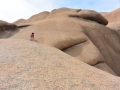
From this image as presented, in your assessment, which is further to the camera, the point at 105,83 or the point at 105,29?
the point at 105,29

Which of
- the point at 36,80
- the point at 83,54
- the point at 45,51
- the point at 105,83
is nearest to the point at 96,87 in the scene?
the point at 105,83

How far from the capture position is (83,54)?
1387 cm

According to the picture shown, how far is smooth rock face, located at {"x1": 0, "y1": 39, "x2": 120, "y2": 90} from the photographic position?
276 inches

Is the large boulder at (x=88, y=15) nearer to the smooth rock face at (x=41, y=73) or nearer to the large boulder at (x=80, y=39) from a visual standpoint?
the large boulder at (x=80, y=39)

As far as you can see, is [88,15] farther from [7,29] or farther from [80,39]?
[7,29]

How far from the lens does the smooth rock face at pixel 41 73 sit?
23.0 ft

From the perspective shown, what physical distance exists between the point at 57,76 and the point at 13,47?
11.8ft

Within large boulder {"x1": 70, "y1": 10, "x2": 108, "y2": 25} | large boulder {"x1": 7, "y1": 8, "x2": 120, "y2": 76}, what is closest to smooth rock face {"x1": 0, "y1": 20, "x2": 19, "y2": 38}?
large boulder {"x1": 7, "y1": 8, "x2": 120, "y2": 76}

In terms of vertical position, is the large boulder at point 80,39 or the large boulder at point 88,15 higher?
the large boulder at point 88,15

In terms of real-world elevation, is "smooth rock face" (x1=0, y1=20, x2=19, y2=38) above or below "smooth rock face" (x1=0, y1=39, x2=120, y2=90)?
above

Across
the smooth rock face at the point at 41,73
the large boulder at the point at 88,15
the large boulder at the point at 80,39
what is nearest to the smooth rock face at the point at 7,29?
the large boulder at the point at 80,39

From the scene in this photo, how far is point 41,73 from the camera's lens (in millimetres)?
7770

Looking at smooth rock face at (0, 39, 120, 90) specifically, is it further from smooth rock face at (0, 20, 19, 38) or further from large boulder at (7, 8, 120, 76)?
smooth rock face at (0, 20, 19, 38)

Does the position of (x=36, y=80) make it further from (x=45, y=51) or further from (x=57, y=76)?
(x=45, y=51)
